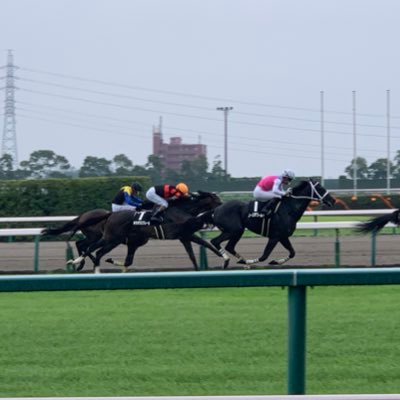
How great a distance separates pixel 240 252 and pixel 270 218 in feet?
6.37

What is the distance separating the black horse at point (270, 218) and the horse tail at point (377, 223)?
4.66ft

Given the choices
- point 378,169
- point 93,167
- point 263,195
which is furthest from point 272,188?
point 378,169

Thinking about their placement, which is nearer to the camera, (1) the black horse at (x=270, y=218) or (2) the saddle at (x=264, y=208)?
(1) the black horse at (x=270, y=218)

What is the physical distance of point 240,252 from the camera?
17781mm

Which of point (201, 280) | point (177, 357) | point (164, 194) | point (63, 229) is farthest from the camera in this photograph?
point (164, 194)

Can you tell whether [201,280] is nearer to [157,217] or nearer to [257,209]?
[157,217]

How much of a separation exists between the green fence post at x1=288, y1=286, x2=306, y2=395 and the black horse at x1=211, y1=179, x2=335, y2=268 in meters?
11.9

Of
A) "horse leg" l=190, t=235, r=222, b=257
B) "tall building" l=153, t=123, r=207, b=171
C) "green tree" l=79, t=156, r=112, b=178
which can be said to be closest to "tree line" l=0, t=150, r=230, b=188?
"green tree" l=79, t=156, r=112, b=178

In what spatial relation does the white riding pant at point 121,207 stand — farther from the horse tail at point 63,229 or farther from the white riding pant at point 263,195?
the white riding pant at point 263,195

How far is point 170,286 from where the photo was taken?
3.43 metres

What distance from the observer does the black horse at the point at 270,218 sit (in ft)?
52.0

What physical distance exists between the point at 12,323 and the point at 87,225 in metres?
11.4

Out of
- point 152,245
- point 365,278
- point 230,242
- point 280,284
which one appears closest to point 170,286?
point 280,284

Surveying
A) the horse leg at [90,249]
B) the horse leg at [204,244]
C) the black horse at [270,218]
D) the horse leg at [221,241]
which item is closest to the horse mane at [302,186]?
the black horse at [270,218]
